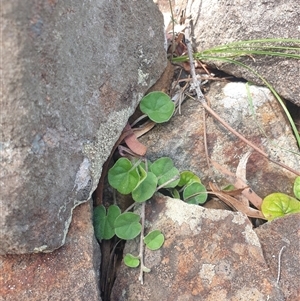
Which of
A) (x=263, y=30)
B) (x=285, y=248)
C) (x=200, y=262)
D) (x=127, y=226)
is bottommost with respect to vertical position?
(x=285, y=248)

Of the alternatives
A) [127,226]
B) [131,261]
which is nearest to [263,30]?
[127,226]

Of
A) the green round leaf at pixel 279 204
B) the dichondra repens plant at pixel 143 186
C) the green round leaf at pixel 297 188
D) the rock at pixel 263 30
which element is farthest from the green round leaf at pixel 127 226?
the rock at pixel 263 30

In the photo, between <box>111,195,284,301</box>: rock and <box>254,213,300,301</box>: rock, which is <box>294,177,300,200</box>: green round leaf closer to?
<box>254,213,300,301</box>: rock

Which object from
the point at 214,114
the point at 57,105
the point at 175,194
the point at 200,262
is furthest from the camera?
the point at 214,114

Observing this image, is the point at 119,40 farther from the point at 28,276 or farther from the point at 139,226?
the point at 28,276

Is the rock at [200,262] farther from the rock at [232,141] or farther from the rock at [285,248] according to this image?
the rock at [232,141]

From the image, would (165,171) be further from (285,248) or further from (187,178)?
(285,248)

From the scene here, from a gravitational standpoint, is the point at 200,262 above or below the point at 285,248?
above
